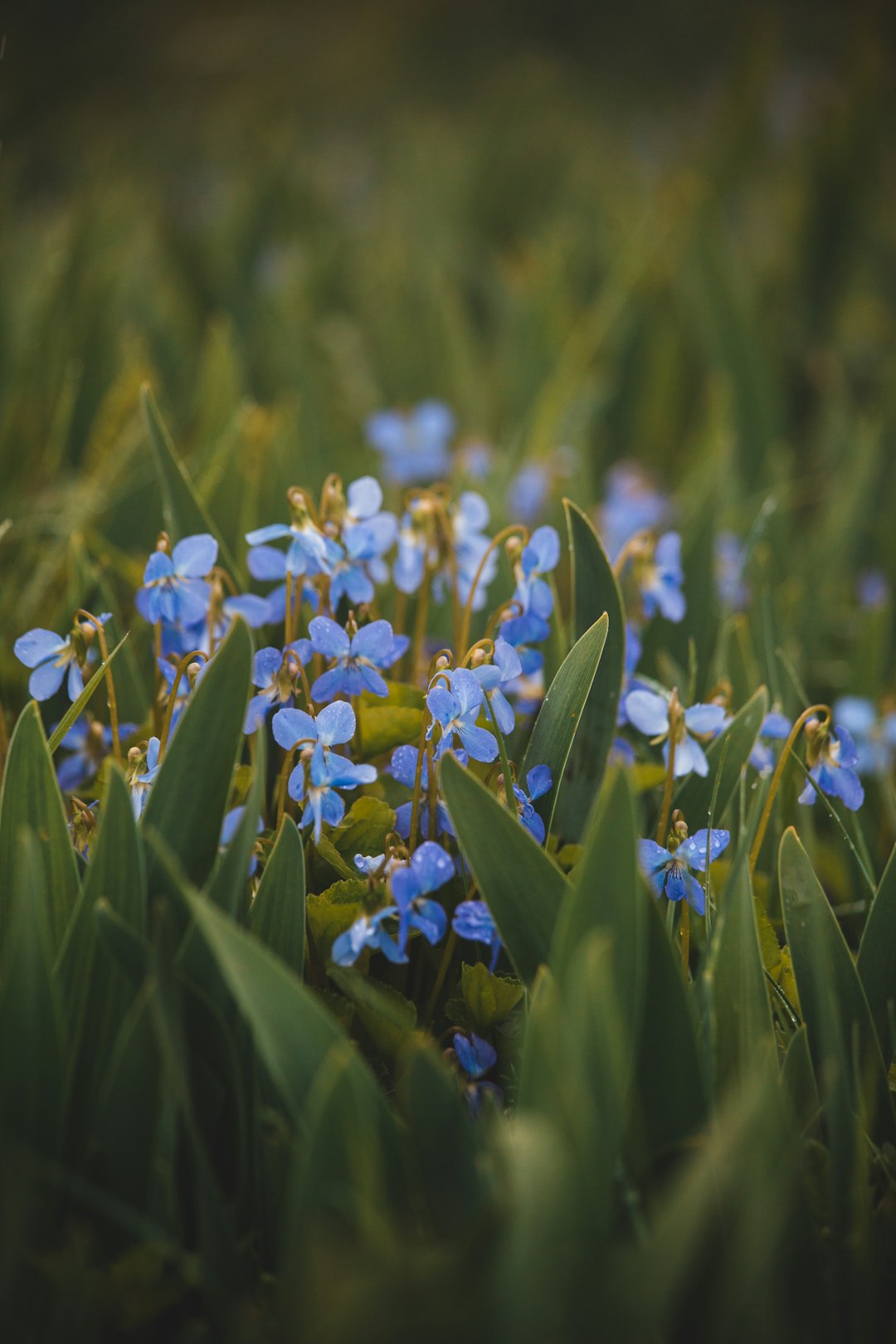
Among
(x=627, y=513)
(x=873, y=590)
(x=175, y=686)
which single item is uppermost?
(x=627, y=513)

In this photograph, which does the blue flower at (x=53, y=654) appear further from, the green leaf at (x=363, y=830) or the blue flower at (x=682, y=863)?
the blue flower at (x=682, y=863)

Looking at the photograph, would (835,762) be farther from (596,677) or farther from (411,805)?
(411,805)

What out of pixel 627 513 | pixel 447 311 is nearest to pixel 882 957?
pixel 627 513

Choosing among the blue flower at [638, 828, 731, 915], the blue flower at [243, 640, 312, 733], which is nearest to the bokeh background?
the blue flower at [243, 640, 312, 733]

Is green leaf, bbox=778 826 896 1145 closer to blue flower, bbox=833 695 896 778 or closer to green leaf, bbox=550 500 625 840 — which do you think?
green leaf, bbox=550 500 625 840

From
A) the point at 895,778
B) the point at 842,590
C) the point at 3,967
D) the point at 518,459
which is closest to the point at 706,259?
the point at 518,459

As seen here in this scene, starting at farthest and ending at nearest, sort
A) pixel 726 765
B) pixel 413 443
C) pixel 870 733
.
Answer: pixel 413 443, pixel 870 733, pixel 726 765
